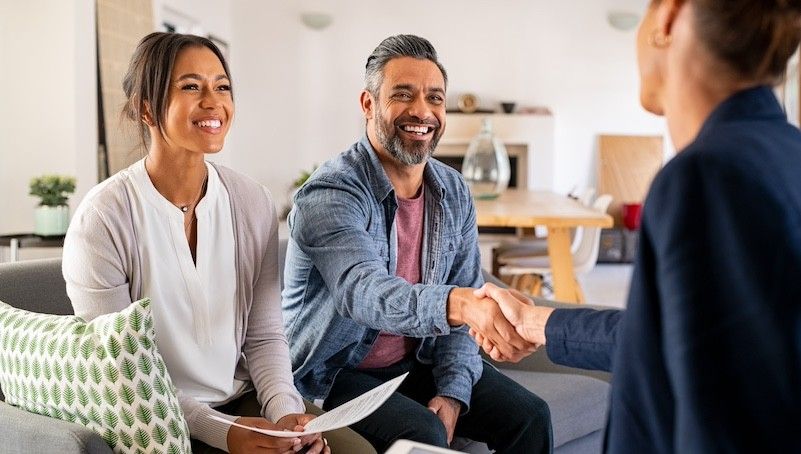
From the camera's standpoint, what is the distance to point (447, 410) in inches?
81.4

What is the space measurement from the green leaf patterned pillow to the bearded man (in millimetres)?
502

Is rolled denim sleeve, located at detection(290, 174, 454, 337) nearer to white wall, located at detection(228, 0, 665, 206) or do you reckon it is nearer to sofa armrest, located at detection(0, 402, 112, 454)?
sofa armrest, located at detection(0, 402, 112, 454)

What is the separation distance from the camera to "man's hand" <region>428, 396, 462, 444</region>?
2.05 m

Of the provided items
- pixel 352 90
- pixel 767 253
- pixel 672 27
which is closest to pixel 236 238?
pixel 672 27

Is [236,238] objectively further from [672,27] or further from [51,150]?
[51,150]

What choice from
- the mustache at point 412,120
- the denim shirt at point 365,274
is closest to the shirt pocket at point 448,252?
the denim shirt at point 365,274

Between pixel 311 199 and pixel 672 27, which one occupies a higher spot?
pixel 672 27

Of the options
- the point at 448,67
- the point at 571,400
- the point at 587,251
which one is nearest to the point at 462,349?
the point at 571,400

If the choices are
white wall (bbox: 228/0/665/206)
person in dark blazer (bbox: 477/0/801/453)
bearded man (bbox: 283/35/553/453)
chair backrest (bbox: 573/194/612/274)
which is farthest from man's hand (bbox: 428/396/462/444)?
white wall (bbox: 228/0/665/206)

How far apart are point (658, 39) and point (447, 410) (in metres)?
1.25

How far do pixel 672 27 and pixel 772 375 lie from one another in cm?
37

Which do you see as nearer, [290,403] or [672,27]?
[672,27]

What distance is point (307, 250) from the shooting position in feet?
6.70

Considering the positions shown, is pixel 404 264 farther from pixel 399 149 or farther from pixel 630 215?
pixel 630 215
